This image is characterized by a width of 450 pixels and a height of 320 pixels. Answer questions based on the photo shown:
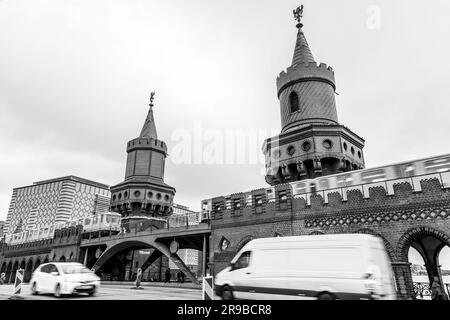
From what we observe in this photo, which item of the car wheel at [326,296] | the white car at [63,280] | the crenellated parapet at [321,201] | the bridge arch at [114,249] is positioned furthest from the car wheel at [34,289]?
the bridge arch at [114,249]

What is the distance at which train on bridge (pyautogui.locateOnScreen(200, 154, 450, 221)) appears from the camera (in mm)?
16422

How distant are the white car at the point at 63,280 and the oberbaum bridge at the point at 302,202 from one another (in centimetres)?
1068

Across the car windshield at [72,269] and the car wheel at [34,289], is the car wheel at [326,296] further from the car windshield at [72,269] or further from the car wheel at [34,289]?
the car wheel at [34,289]

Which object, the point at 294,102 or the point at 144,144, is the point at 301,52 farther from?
the point at 144,144

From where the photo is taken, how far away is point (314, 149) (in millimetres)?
25688

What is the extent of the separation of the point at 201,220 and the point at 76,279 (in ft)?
46.7

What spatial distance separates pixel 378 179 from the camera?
737 inches

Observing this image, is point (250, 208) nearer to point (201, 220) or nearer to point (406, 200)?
point (201, 220)

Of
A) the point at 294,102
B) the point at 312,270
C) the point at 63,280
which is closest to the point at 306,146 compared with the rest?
the point at 294,102

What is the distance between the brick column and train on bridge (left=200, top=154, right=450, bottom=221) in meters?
3.72

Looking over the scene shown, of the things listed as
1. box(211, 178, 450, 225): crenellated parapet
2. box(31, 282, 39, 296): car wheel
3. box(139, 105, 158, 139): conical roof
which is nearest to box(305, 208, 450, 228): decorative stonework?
box(211, 178, 450, 225): crenellated parapet

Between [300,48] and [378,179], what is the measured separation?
1928 cm
